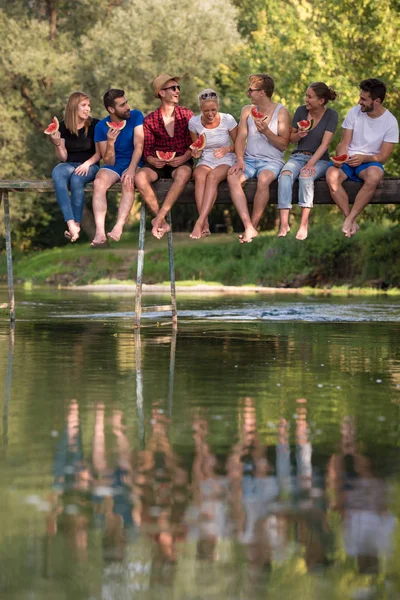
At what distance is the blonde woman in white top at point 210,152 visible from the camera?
1669 centimetres

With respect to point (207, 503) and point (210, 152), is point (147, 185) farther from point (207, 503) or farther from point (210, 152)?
point (207, 503)

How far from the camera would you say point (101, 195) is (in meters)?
16.9

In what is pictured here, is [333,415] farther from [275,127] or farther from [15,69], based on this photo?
[15,69]

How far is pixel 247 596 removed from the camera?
4141 millimetres

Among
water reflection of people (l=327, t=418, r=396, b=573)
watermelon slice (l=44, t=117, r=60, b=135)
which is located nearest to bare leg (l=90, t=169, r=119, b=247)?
watermelon slice (l=44, t=117, r=60, b=135)

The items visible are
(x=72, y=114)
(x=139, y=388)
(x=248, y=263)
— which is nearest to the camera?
(x=139, y=388)

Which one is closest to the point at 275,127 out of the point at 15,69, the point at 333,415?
the point at 333,415

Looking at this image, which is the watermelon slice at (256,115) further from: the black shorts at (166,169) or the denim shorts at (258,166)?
the black shorts at (166,169)

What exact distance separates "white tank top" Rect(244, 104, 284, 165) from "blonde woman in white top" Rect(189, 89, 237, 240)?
7.8 inches

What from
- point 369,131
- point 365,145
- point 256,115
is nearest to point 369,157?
point 365,145

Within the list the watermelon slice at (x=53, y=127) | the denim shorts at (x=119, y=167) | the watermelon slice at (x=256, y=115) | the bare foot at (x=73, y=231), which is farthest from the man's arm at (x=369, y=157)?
the watermelon slice at (x=53, y=127)

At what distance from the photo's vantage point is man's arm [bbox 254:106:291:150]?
16.6 metres

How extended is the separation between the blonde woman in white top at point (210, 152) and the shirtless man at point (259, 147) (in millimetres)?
198

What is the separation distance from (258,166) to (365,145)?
4.50 ft
